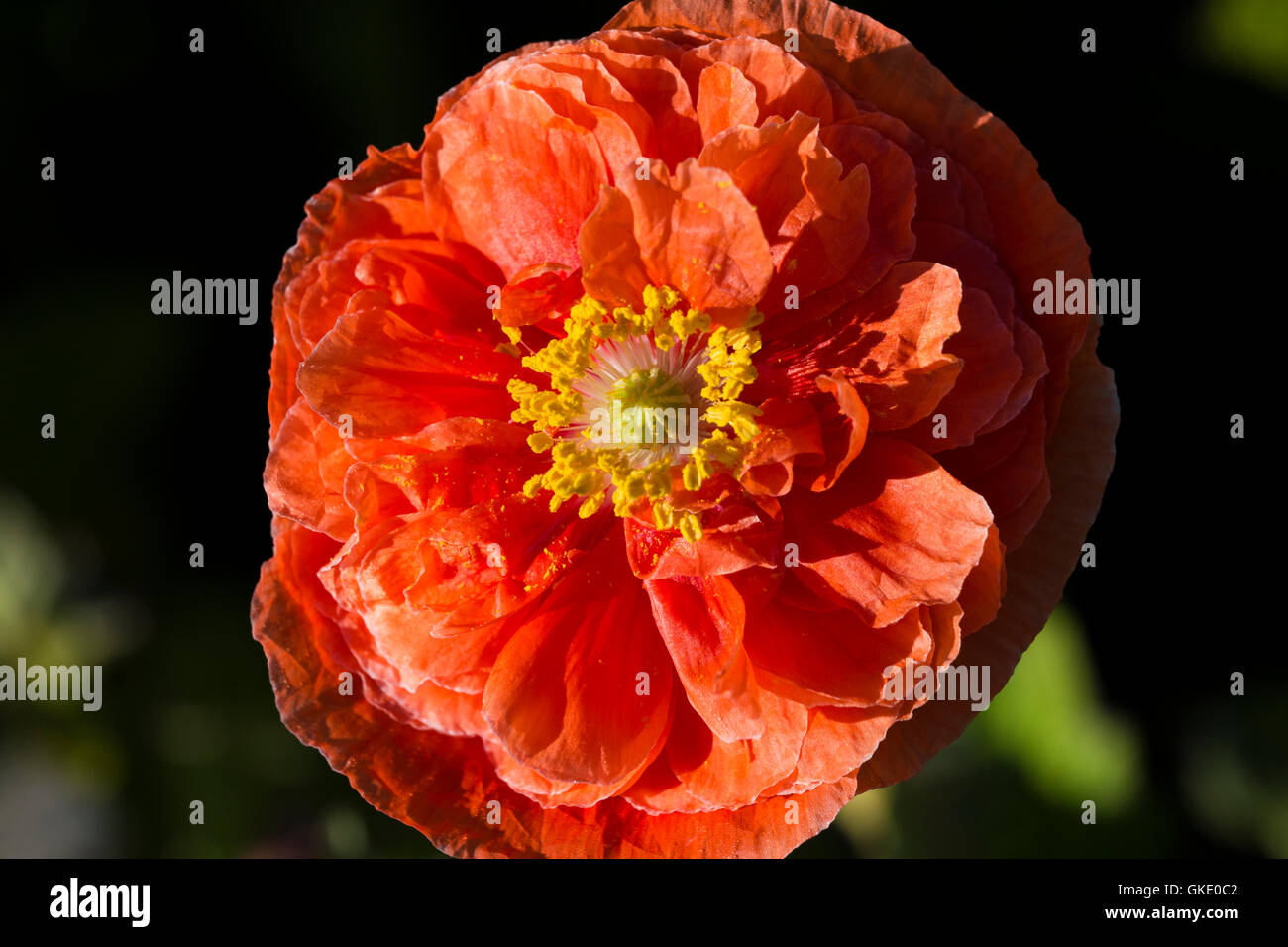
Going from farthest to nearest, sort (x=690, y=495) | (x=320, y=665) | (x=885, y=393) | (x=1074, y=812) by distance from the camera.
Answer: (x=1074, y=812) → (x=320, y=665) → (x=690, y=495) → (x=885, y=393)

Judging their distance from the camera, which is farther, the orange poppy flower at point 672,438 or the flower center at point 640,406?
the flower center at point 640,406

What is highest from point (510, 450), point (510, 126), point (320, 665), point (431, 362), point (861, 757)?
point (510, 126)

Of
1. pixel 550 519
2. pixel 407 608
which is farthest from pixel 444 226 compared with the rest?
pixel 407 608

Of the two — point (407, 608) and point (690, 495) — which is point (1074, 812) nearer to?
point (690, 495)

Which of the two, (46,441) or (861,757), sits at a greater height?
(46,441)

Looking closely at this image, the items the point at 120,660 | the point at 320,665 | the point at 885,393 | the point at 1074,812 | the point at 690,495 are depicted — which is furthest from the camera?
the point at 120,660

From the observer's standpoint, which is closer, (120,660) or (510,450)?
(510,450)
